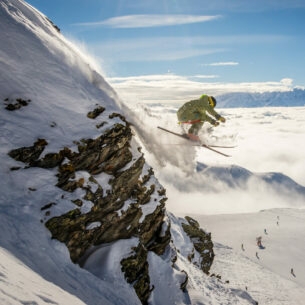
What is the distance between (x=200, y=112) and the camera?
722 inches

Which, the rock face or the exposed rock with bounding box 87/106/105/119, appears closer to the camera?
the rock face

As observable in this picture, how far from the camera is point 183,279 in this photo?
15547 mm

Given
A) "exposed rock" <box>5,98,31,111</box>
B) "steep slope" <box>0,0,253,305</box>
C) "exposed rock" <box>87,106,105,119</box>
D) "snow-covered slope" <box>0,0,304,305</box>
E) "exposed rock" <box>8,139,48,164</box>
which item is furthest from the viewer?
"exposed rock" <box>87,106,105,119</box>

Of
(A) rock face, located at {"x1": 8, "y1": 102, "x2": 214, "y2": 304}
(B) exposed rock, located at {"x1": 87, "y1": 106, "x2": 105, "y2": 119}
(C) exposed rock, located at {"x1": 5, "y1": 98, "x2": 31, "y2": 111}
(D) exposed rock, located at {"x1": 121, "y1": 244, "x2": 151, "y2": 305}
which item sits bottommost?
(D) exposed rock, located at {"x1": 121, "y1": 244, "x2": 151, "y2": 305}

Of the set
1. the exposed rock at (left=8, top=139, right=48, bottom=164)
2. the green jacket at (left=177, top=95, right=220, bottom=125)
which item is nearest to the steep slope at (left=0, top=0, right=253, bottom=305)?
the exposed rock at (left=8, top=139, right=48, bottom=164)

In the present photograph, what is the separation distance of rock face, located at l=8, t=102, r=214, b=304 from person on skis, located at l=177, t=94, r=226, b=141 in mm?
5099

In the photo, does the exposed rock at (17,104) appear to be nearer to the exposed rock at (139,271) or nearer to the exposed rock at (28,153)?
the exposed rock at (28,153)

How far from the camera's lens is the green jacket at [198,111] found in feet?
59.0

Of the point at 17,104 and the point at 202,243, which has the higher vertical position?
the point at 17,104

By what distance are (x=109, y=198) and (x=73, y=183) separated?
1939 mm

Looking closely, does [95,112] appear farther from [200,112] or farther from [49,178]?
[200,112]

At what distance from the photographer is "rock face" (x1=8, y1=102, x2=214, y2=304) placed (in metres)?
11.1

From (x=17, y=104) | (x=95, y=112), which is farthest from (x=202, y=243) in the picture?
(x=17, y=104)

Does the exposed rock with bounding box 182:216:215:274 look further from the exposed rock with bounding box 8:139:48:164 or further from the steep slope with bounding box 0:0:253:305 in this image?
the exposed rock with bounding box 8:139:48:164
